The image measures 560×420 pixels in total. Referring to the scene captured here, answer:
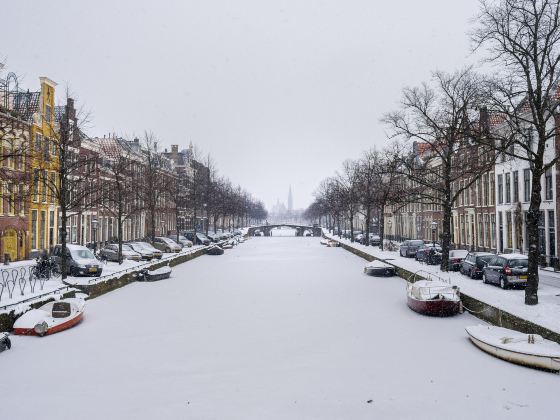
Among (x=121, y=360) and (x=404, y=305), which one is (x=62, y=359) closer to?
(x=121, y=360)

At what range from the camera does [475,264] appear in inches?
1125

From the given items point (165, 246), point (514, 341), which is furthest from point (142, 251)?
point (514, 341)

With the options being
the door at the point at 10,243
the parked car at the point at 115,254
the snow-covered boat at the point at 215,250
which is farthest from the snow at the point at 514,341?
the snow-covered boat at the point at 215,250

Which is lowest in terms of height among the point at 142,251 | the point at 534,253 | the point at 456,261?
the point at 456,261

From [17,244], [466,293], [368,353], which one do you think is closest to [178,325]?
[368,353]

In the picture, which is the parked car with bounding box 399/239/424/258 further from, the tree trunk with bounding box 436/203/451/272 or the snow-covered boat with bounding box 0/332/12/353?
the snow-covered boat with bounding box 0/332/12/353

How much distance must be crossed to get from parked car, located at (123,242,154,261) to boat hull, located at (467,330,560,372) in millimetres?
33145

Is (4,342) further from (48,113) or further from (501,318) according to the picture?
(48,113)

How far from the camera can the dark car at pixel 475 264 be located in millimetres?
28266

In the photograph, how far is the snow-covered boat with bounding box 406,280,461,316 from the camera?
67.4 ft

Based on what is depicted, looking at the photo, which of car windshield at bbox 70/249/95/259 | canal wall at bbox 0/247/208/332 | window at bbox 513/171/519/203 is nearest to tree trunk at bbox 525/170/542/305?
canal wall at bbox 0/247/208/332

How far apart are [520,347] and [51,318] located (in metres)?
16.3

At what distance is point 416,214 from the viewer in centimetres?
7525

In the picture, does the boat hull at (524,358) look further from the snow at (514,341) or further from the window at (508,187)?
the window at (508,187)
